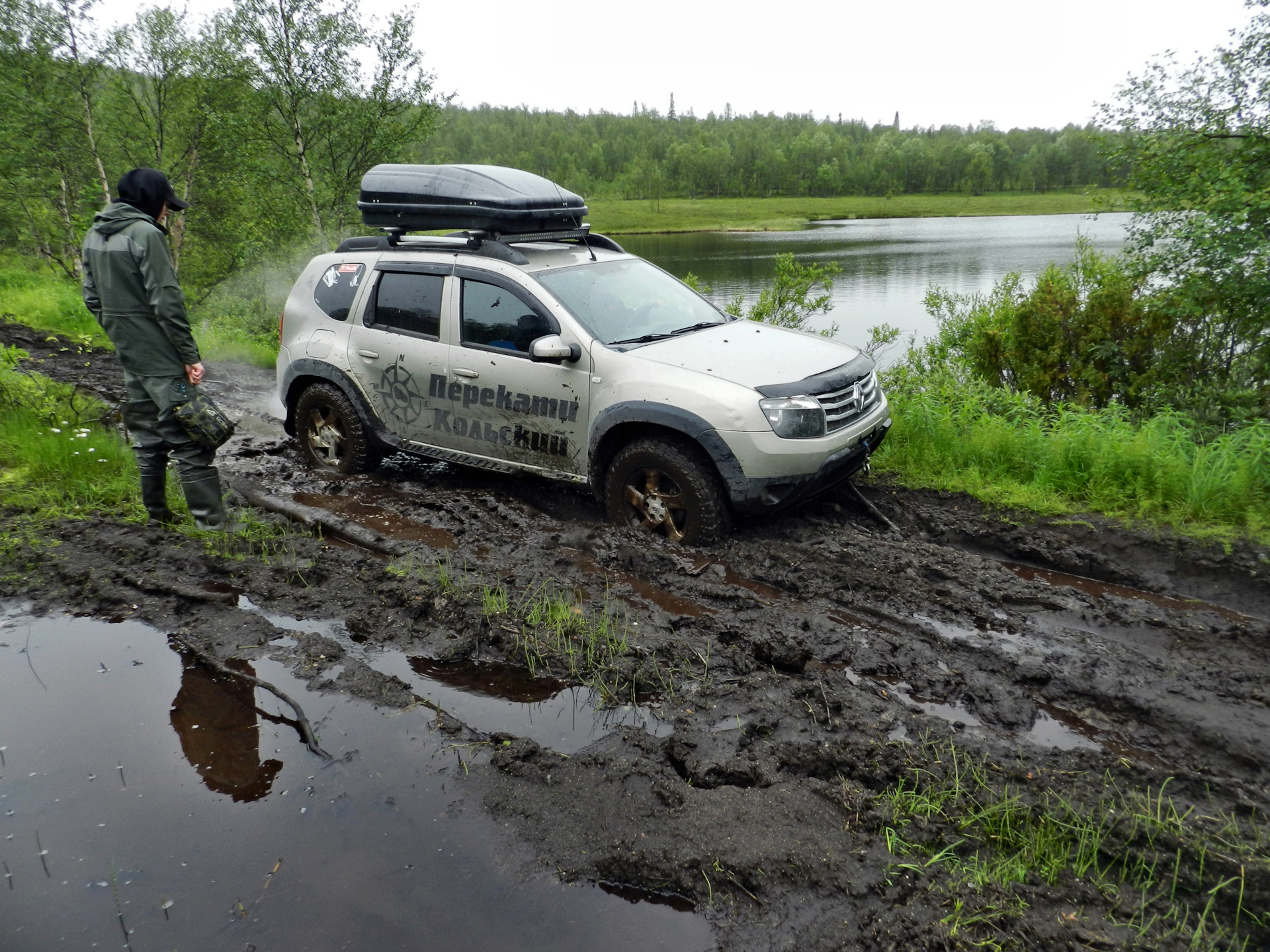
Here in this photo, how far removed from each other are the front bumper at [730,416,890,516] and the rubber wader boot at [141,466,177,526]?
381 cm

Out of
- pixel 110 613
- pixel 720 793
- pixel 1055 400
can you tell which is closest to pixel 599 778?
pixel 720 793

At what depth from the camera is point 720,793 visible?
296 centimetres

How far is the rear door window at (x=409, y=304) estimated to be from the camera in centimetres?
593

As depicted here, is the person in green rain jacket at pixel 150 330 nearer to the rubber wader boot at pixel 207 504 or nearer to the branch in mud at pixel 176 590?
the rubber wader boot at pixel 207 504

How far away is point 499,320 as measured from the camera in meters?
5.64

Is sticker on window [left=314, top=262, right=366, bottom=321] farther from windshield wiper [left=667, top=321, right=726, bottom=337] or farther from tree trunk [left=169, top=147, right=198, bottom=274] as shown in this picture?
tree trunk [left=169, top=147, right=198, bottom=274]

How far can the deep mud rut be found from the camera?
2.63 meters

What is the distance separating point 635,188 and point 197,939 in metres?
88.7

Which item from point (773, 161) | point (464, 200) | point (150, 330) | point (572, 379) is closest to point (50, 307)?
point (150, 330)

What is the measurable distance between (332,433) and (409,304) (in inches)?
55.6

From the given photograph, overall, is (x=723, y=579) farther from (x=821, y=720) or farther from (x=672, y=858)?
(x=672, y=858)

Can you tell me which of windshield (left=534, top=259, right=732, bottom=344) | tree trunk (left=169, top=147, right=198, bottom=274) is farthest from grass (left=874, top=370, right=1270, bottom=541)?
tree trunk (left=169, top=147, right=198, bottom=274)

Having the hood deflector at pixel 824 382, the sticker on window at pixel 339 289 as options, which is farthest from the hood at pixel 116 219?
the hood deflector at pixel 824 382

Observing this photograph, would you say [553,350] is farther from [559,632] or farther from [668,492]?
[559,632]
